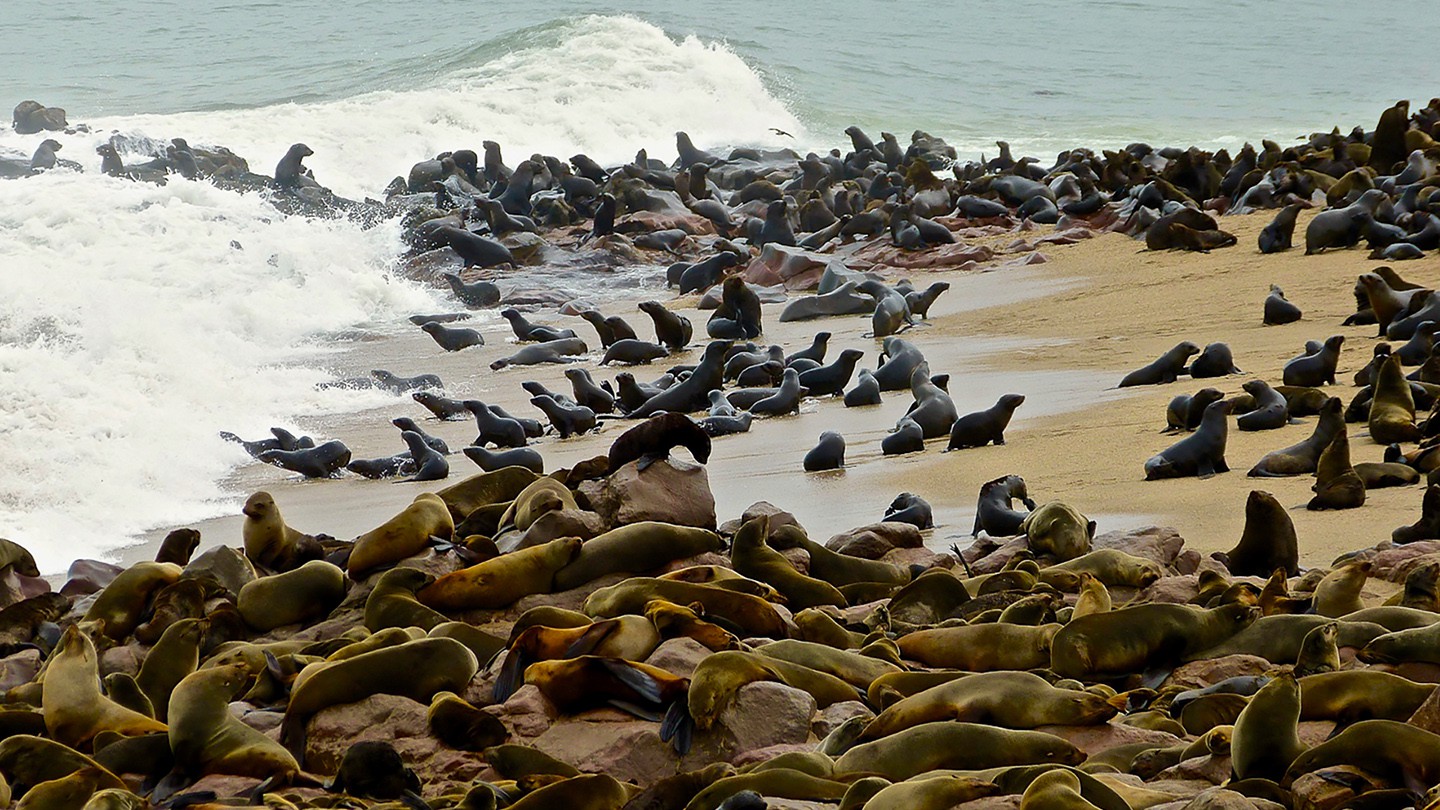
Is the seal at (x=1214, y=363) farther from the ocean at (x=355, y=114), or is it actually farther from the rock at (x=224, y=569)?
the rock at (x=224, y=569)

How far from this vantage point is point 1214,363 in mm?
8258

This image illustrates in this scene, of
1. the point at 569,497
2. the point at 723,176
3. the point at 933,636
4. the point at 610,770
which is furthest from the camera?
the point at 723,176

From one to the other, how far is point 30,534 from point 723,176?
16951 mm

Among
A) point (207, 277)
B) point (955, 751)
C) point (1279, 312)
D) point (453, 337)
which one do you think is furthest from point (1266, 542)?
point (207, 277)

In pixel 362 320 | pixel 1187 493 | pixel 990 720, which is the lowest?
pixel 362 320

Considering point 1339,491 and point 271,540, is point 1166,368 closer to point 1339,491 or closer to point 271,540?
point 1339,491

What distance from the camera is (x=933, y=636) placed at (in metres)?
4.02

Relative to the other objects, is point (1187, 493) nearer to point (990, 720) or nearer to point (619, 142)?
point (990, 720)

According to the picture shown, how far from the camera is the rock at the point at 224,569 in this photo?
480cm

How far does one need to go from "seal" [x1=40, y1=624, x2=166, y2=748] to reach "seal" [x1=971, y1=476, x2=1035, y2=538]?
10.1 feet

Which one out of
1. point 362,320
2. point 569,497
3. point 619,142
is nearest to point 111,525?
point 569,497

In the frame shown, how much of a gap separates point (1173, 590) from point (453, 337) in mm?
9333

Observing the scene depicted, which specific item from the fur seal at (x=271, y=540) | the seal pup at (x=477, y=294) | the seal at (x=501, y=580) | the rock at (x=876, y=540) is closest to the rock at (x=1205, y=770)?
the seal at (x=501, y=580)

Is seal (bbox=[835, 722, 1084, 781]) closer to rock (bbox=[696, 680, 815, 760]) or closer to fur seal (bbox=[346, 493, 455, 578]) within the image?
rock (bbox=[696, 680, 815, 760])
